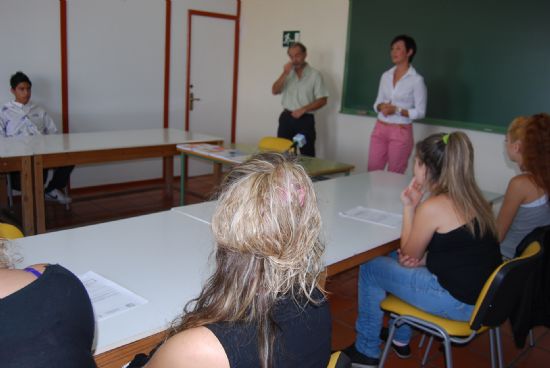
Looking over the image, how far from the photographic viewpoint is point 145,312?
4.32 feet

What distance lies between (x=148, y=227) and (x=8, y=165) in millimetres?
1814

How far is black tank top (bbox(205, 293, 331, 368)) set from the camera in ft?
2.97

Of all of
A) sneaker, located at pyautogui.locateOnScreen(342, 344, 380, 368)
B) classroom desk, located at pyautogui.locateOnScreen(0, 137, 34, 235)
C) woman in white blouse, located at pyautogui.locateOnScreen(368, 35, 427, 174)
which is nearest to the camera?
sneaker, located at pyautogui.locateOnScreen(342, 344, 380, 368)

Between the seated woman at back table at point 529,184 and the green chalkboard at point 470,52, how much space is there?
188cm

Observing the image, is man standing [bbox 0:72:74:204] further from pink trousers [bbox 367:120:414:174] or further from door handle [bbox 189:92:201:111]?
pink trousers [bbox 367:120:414:174]

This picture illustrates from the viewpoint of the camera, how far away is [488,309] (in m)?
1.71

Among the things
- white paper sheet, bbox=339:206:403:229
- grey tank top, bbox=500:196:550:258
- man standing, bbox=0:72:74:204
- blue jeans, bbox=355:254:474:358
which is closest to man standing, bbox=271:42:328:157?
man standing, bbox=0:72:74:204

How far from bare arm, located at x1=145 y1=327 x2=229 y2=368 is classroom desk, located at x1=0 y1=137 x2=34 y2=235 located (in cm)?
283

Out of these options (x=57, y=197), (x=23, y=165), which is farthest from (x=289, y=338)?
(x=57, y=197)

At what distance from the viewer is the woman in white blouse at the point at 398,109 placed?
4164mm

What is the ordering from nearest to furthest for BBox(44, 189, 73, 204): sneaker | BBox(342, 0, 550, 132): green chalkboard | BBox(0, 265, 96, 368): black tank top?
1. BBox(0, 265, 96, 368): black tank top
2. BBox(342, 0, 550, 132): green chalkboard
3. BBox(44, 189, 73, 204): sneaker

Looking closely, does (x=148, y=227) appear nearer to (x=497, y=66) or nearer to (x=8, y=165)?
(x=8, y=165)

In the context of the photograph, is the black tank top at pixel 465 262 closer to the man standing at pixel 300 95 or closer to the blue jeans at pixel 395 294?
the blue jeans at pixel 395 294

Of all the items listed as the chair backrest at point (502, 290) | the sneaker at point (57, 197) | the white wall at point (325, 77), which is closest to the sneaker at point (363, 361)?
the chair backrest at point (502, 290)
